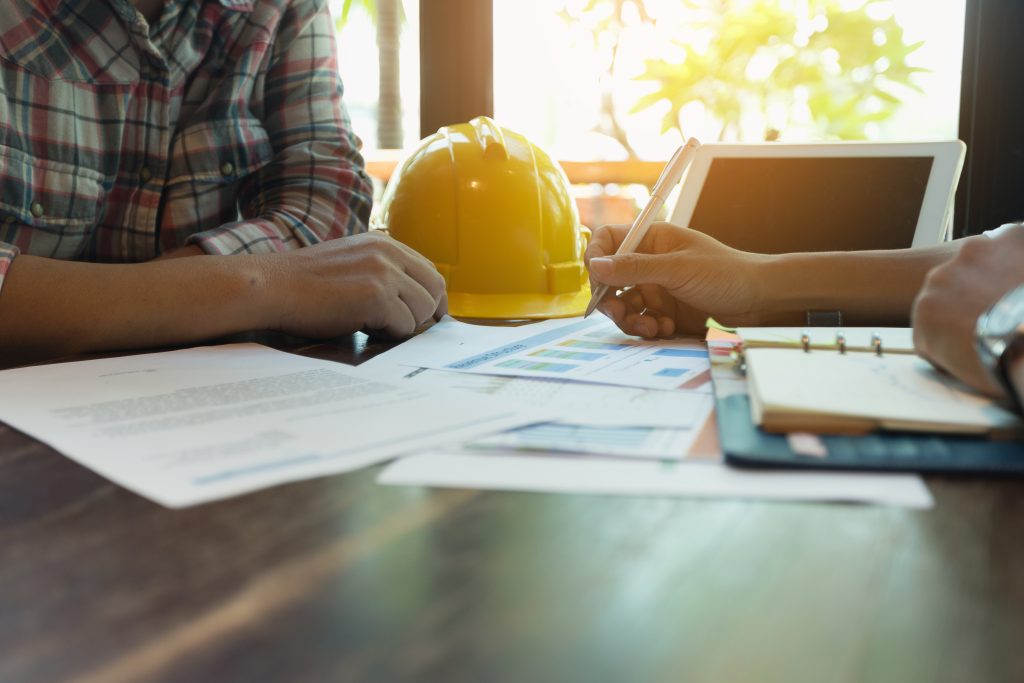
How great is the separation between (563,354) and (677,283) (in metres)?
0.16

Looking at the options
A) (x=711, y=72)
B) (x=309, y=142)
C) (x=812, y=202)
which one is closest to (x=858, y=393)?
(x=812, y=202)

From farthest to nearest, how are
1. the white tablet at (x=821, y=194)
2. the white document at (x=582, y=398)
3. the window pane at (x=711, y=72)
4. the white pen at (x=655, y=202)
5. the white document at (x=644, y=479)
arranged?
the window pane at (x=711, y=72)
the white tablet at (x=821, y=194)
the white pen at (x=655, y=202)
the white document at (x=582, y=398)
the white document at (x=644, y=479)

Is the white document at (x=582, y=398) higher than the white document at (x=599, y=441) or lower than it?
lower

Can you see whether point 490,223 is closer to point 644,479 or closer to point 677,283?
point 677,283

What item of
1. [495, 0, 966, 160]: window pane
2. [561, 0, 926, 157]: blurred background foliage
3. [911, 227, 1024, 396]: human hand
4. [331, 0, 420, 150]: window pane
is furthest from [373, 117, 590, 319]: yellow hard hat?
[331, 0, 420, 150]: window pane

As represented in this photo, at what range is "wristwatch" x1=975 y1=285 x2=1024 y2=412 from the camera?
0.43m

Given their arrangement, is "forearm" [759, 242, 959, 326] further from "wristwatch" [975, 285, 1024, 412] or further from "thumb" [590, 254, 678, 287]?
"wristwatch" [975, 285, 1024, 412]

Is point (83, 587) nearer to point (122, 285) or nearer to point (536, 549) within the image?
point (536, 549)

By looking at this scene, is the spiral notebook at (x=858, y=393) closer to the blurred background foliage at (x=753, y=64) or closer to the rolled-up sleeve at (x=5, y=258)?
the rolled-up sleeve at (x=5, y=258)

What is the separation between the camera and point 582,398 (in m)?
0.55

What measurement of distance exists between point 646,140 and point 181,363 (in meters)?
2.10

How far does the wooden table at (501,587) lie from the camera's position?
0.78 ft

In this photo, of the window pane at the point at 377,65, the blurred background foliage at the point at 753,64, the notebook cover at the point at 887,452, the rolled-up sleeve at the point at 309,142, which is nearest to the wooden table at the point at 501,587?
the notebook cover at the point at 887,452

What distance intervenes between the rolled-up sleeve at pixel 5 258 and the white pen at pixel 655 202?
0.54 metres
